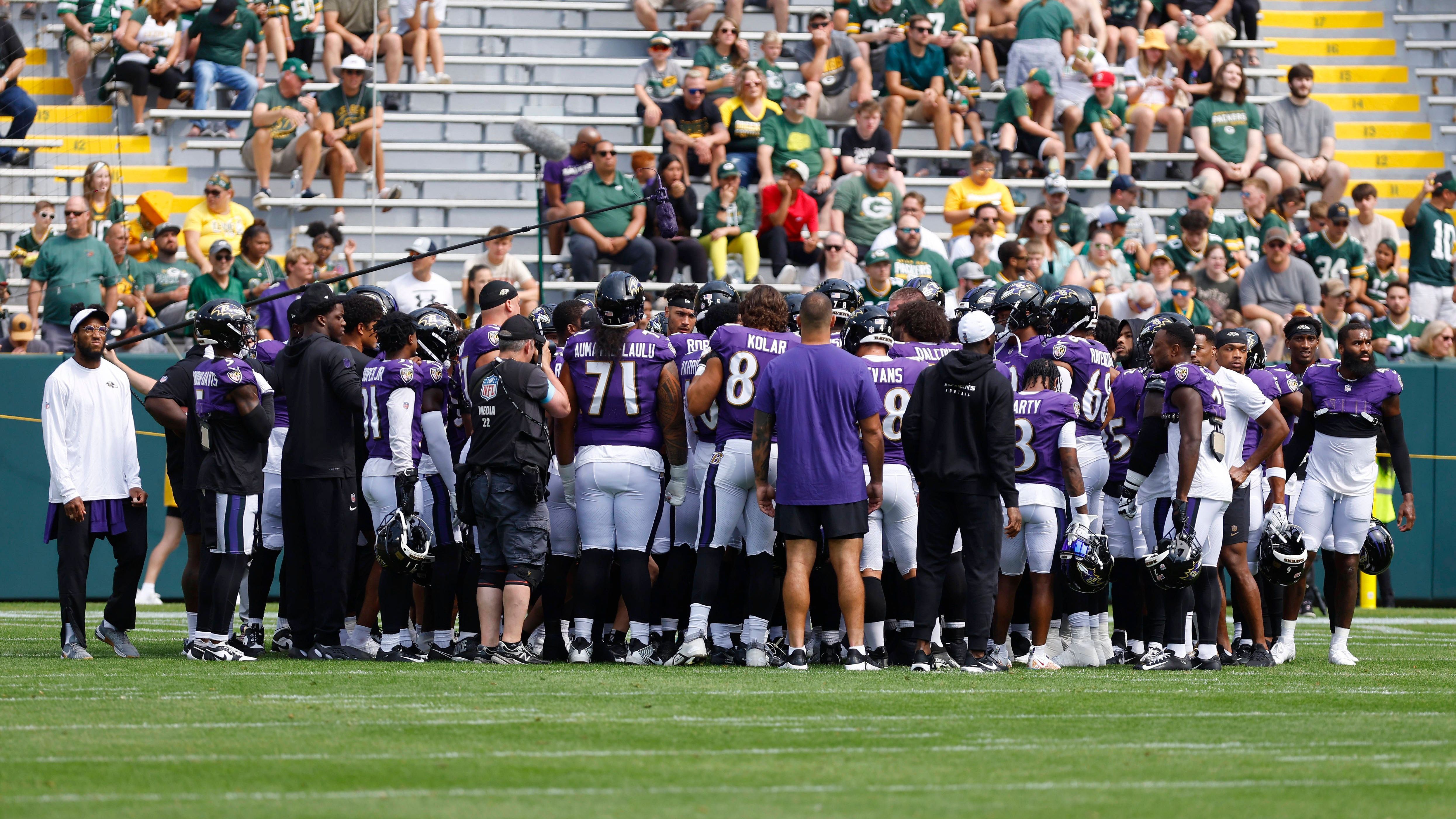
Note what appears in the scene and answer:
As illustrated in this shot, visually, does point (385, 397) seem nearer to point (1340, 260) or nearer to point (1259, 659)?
point (1259, 659)

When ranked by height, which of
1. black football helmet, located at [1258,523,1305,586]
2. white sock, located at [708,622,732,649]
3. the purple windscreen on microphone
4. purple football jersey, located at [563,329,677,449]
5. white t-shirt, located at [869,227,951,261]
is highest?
the purple windscreen on microphone

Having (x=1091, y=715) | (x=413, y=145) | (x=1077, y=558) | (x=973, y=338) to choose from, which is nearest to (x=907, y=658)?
(x=1077, y=558)

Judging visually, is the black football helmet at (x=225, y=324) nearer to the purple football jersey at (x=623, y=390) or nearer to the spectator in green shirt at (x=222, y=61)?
the purple football jersey at (x=623, y=390)

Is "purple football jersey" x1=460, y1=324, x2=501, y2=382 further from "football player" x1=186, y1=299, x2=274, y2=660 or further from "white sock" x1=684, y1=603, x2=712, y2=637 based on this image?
"white sock" x1=684, y1=603, x2=712, y2=637

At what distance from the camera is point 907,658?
1009 cm

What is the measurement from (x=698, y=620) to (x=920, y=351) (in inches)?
75.2

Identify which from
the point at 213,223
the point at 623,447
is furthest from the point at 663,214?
the point at 623,447

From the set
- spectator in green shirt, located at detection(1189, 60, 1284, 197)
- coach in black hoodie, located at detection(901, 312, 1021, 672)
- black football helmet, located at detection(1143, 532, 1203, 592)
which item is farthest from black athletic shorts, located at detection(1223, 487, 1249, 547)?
spectator in green shirt, located at detection(1189, 60, 1284, 197)

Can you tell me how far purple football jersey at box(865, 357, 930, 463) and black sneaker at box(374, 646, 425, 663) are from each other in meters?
2.88

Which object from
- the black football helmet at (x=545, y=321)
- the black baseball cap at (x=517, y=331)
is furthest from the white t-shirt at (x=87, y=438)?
the black football helmet at (x=545, y=321)

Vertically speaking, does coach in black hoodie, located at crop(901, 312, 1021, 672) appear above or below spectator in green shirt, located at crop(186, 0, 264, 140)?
below

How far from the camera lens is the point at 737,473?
32.0ft

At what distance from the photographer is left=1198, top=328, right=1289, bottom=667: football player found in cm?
1024

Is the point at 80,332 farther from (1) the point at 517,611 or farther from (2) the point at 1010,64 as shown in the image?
(2) the point at 1010,64
